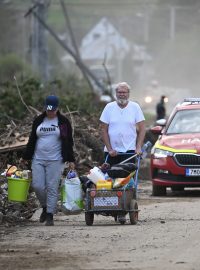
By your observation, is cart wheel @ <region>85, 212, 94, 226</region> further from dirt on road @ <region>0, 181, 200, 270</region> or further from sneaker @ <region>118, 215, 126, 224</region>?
sneaker @ <region>118, 215, 126, 224</region>

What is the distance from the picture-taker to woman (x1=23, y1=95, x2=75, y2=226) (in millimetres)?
14844

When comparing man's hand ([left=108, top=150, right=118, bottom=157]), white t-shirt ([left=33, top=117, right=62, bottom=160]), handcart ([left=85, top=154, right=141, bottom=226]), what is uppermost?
white t-shirt ([left=33, top=117, right=62, bottom=160])

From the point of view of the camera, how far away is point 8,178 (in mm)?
Answer: 14781

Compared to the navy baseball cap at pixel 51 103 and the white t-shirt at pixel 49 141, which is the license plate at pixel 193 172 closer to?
the white t-shirt at pixel 49 141

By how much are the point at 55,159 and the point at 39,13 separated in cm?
2642

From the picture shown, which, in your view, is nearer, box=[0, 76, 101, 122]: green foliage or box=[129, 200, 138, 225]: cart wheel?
box=[129, 200, 138, 225]: cart wheel

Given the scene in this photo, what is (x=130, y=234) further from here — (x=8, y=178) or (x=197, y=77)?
(x=197, y=77)

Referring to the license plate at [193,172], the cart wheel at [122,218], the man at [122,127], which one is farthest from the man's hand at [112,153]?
the license plate at [193,172]

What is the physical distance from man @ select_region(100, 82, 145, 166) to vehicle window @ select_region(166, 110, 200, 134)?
4.94 meters

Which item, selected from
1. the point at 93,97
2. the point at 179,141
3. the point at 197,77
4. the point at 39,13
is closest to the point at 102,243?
the point at 179,141

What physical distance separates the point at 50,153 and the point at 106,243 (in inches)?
106

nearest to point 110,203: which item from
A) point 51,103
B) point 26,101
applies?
point 51,103

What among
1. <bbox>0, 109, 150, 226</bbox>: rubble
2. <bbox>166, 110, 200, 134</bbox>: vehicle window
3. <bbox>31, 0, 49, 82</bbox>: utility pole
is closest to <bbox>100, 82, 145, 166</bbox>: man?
<bbox>0, 109, 150, 226</bbox>: rubble

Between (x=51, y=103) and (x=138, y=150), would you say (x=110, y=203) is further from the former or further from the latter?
(x=51, y=103)
